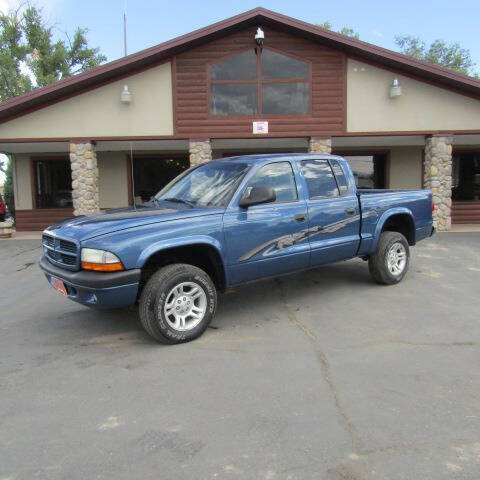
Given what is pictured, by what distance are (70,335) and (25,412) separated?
171 cm

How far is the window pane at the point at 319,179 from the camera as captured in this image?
19.5 feet

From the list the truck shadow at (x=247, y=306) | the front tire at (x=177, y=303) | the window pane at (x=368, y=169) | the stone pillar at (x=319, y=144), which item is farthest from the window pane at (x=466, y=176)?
the front tire at (x=177, y=303)

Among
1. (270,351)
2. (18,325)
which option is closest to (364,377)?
(270,351)

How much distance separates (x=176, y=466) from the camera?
2771 millimetres

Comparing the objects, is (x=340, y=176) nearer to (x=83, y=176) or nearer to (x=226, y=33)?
(x=226, y=33)

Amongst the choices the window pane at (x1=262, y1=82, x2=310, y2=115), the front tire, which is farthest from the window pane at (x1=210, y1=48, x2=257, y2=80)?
the front tire

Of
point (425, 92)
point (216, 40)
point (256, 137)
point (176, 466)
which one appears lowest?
point (176, 466)

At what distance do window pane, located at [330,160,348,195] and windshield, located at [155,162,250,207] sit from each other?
141cm

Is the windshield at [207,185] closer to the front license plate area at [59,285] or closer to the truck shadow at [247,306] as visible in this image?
the truck shadow at [247,306]

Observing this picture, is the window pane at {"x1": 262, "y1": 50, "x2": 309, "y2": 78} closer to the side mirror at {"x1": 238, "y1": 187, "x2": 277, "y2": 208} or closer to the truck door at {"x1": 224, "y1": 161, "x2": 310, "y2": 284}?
the truck door at {"x1": 224, "y1": 161, "x2": 310, "y2": 284}

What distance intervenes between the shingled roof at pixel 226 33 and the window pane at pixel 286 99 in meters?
1.28

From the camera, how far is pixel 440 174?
515 inches

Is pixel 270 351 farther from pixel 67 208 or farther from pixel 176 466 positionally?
pixel 67 208

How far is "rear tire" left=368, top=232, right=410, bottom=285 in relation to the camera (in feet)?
22.2
